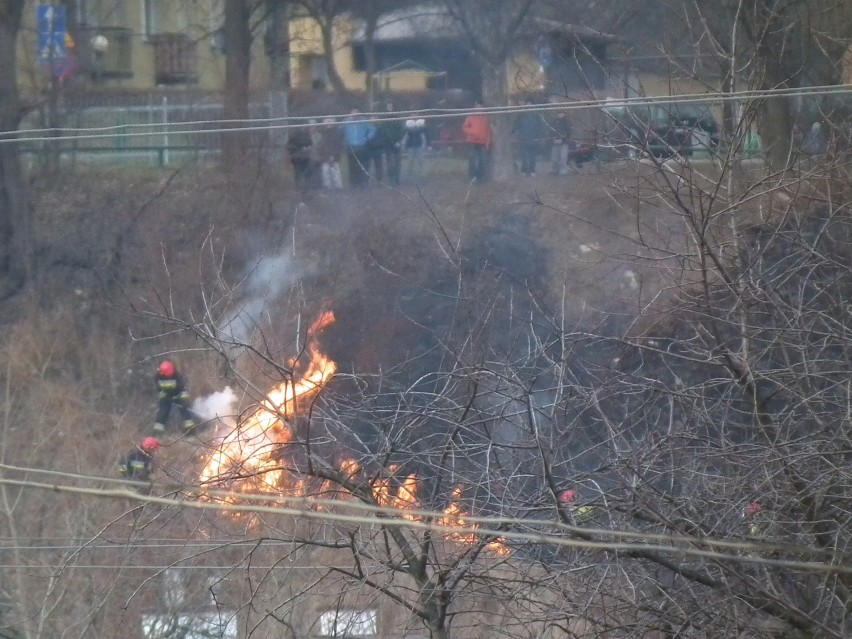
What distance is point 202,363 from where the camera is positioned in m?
15.9

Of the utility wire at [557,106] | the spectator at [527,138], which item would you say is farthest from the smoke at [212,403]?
the spectator at [527,138]

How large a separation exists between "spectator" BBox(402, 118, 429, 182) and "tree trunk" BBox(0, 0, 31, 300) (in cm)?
744

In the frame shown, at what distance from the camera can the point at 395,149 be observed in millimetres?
19438

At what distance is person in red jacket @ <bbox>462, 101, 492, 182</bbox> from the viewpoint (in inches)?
801

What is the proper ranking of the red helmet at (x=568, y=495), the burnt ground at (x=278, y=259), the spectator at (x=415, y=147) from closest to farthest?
the red helmet at (x=568, y=495) → the burnt ground at (x=278, y=259) → the spectator at (x=415, y=147)

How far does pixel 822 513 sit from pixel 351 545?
99.5 inches

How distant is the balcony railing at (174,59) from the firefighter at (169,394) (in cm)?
925

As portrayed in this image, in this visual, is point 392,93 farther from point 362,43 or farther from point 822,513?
point 822,513

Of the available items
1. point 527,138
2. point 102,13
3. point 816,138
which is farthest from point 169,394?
point 102,13

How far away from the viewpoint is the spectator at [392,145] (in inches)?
762

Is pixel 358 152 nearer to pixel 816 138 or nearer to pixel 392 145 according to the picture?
pixel 392 145

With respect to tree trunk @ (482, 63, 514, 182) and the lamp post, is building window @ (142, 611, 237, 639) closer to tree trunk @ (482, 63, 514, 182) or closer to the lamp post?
tree trunk @ (482, 63, 514, 182)

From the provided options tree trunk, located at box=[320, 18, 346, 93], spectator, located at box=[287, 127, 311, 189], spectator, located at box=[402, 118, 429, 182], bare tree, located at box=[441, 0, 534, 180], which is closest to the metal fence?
spectator, located at box=[287, 127, 311, 189]

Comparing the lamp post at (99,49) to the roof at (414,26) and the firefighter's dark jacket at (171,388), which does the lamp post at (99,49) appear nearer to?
the roof at (414,26)
